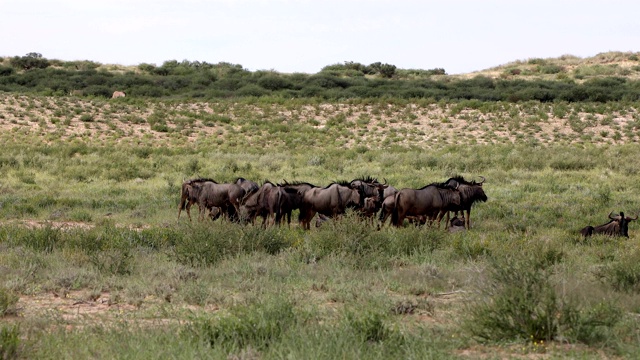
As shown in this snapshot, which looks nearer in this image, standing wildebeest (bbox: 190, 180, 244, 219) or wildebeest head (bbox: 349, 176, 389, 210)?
wildebeest head (bbox: 349, 176, 389, 210)

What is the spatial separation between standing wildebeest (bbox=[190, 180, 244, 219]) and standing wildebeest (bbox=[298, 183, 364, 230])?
1722 mm

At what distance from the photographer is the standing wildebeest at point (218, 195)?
53.9 ft

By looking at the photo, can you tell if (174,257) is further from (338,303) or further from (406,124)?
(406,124)

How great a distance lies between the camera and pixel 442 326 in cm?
705

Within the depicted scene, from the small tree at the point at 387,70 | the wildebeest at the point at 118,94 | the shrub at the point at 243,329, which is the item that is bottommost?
the shrub at the point at 243,329

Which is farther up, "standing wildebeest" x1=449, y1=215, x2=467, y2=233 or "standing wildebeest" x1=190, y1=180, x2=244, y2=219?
"standing wildebeest" x1=190, y1=180, x2=244, y2=219

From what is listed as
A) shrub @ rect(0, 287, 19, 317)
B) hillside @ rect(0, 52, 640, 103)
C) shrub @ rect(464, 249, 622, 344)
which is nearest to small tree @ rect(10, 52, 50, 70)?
hillside @ rect(0, 52, 640, 103)

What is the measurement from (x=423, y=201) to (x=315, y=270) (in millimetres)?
5765

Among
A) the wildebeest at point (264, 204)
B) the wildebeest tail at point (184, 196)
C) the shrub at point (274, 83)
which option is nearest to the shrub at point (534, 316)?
the wildebeest at point (264, 204)

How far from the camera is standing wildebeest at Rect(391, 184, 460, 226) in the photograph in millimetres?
15172

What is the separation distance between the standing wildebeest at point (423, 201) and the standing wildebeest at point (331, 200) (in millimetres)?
841

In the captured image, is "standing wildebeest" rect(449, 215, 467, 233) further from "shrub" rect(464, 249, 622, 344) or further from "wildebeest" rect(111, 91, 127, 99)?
"wildebeest" rect(111, 91, 127, 99)

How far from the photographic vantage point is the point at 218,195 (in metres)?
16.7

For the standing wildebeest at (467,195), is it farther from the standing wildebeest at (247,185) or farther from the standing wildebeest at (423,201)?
the standing wildebeest at (247,185)
